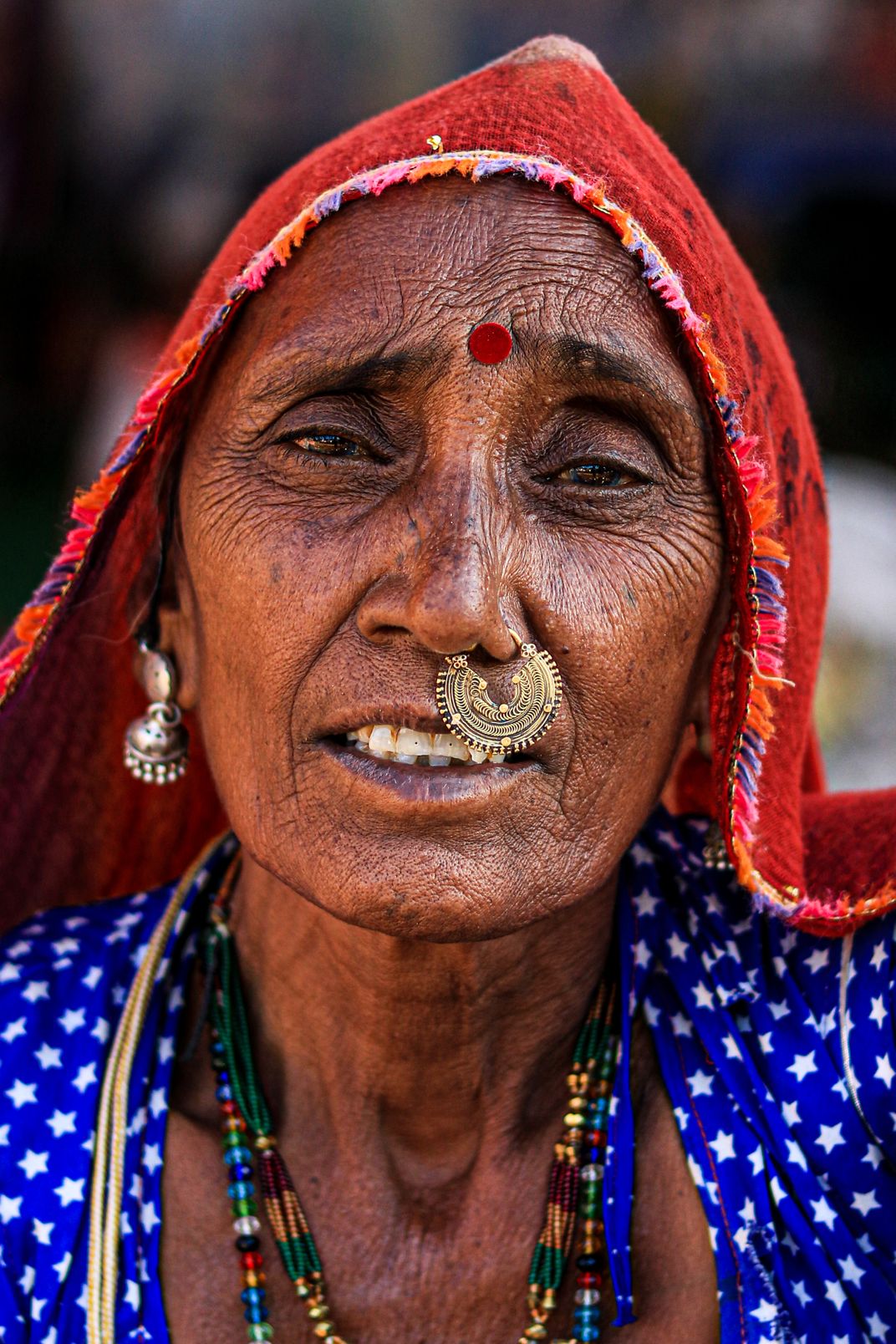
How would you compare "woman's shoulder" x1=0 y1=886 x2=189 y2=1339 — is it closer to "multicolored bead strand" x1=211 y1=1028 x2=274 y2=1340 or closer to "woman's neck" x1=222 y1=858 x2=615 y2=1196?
"multicolored bead strand" x1=211 y1=1028 x2=274 y2=1340

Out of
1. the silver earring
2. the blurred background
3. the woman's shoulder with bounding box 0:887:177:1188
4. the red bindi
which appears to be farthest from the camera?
the blurred background

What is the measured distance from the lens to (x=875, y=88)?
573cm

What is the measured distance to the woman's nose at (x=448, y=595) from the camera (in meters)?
1.77

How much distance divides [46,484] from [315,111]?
2.46m

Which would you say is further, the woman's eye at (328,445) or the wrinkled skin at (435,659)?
the woman's eye at (328,445)

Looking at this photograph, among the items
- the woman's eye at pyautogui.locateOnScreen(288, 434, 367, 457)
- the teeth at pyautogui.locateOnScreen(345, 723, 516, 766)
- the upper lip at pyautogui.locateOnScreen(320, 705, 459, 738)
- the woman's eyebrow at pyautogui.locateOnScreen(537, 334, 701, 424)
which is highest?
the woman's eyebrow at pyautogui.locateOnScreen(537, 334, 701, 424)

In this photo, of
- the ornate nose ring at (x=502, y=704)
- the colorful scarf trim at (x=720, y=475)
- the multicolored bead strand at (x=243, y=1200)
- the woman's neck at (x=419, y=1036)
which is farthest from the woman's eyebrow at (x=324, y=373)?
the multicolored bead strand at (x=243, y=1200)

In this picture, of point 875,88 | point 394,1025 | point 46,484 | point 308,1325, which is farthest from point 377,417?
point 46,484

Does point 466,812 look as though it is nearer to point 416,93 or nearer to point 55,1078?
point 55,1078

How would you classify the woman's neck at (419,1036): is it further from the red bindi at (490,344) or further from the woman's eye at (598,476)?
the red bindi at (490,344)

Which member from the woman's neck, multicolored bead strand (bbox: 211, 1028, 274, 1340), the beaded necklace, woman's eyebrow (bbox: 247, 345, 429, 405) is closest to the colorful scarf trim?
woman's eyebrow (bbox: 247, 345, 429, 405)

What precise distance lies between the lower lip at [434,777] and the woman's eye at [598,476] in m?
0.39

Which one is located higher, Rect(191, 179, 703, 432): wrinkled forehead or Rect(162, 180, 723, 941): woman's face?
Rect(191, 179, 703, 432): wrinkled forehead

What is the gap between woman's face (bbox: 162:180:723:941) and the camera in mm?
1848
